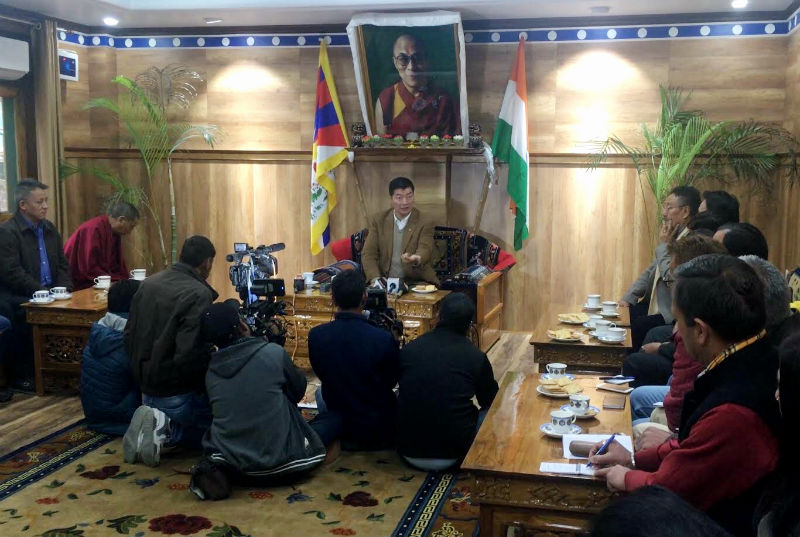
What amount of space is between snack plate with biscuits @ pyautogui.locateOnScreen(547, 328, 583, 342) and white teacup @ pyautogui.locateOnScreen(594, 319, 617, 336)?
0.10m

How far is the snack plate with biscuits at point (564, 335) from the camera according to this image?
4.45m

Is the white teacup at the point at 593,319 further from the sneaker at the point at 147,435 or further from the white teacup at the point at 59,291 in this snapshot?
the white teacup at the point at 59,291

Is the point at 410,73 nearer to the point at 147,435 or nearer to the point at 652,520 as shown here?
the point at 147,435

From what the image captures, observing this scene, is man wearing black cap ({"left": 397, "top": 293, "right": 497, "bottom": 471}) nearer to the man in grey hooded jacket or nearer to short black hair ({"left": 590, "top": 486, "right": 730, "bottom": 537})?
the man in grey hooded jacket

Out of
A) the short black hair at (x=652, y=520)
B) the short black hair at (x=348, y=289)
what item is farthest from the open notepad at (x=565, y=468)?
the short black hair at (x=348, y=289)

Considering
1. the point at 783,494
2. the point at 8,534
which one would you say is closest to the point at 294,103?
the point at 8,534

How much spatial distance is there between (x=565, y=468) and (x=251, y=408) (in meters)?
1.61

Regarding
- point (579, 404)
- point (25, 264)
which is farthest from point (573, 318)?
point (25, 264)

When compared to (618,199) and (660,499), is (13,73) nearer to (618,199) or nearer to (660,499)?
(618,199)

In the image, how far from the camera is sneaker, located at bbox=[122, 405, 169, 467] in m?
4.09

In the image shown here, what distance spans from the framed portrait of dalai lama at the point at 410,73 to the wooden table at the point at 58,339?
9.82 feet

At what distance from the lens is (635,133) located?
22.9 ft

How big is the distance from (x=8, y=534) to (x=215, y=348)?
1.26 meters

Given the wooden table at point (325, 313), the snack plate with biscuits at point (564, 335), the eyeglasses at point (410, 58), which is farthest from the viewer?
the eyeglasses at point (410, 58)
